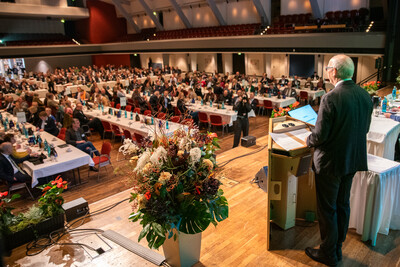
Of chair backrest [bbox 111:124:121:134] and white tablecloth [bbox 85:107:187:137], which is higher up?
white tablecloth [bbox 85:107:187:137]

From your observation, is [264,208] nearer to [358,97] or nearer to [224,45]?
[358,97]

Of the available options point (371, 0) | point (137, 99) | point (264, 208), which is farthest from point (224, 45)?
point (264, 208)

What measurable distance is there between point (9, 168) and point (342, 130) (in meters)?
5.58

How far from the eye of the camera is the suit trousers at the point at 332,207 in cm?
259

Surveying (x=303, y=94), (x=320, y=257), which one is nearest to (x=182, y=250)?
(x=320, y=257)

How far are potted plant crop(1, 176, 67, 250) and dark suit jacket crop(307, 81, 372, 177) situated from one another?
3.06 meters

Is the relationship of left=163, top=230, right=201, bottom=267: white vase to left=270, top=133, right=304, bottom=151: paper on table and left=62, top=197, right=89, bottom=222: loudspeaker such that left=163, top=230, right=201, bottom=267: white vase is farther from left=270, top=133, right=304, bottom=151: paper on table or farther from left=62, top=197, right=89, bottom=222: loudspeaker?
left=62, top=197, right=89, bottom=222: loudspeaker

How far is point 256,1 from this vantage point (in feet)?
62.3

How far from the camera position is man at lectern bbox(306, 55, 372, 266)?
2.41 m

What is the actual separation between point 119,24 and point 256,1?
16.6m

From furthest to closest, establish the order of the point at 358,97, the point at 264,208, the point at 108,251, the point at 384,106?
the point at 384,106 → the point at 264,208 → the point at 108,251 → the point at 358,97

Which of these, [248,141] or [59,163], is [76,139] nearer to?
[59,163]

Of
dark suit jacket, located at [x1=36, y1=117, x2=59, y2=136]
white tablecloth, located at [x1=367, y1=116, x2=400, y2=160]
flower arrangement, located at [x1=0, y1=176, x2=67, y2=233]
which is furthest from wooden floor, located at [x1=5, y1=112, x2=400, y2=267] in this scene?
dark suit jacket, located at [x1=36, y1=117, x2=59, y2=136]

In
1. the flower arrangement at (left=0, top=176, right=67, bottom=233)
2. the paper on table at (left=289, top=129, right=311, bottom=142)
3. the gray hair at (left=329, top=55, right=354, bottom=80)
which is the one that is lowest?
the flower arrangement at (left=0, top=176, right=67, bottom=233)
